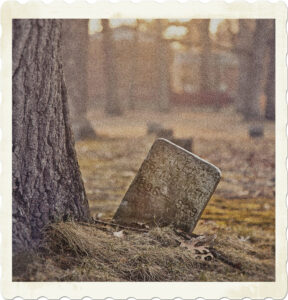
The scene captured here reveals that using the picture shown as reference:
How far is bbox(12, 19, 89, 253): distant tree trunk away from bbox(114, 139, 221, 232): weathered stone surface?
2.01 ft

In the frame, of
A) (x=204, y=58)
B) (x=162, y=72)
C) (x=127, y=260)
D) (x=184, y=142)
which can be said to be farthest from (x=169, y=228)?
(x=204, y=58)

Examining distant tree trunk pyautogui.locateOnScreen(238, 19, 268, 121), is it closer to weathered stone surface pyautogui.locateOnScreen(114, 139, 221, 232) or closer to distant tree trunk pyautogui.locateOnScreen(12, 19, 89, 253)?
weathered stone surface pyautogui.locateOnScreen(114, 139, 221, 232)

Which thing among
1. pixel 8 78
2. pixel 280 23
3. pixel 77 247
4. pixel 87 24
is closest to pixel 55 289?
pixel 77 247

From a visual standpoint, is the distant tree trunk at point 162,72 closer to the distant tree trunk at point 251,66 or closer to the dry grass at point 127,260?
the distant tree trunk at point 251,66

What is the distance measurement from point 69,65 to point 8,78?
0.47 metres

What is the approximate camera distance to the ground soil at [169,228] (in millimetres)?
3404

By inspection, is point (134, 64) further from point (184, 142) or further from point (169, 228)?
point (169, 228)

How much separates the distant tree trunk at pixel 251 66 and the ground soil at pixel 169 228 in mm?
138

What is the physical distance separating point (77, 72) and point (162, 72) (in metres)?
0.67

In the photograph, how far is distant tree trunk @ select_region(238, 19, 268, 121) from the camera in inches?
138

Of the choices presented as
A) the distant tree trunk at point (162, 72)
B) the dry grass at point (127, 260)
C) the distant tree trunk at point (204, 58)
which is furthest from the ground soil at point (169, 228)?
the distant tree trunk at point (204, 58)

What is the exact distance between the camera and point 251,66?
3.55m

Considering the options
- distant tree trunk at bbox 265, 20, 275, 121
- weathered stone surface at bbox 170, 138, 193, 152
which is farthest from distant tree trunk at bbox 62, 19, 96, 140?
distant tree trunk at bbox 265, 20, 275, 121

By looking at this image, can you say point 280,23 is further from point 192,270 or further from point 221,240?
point 192,270
